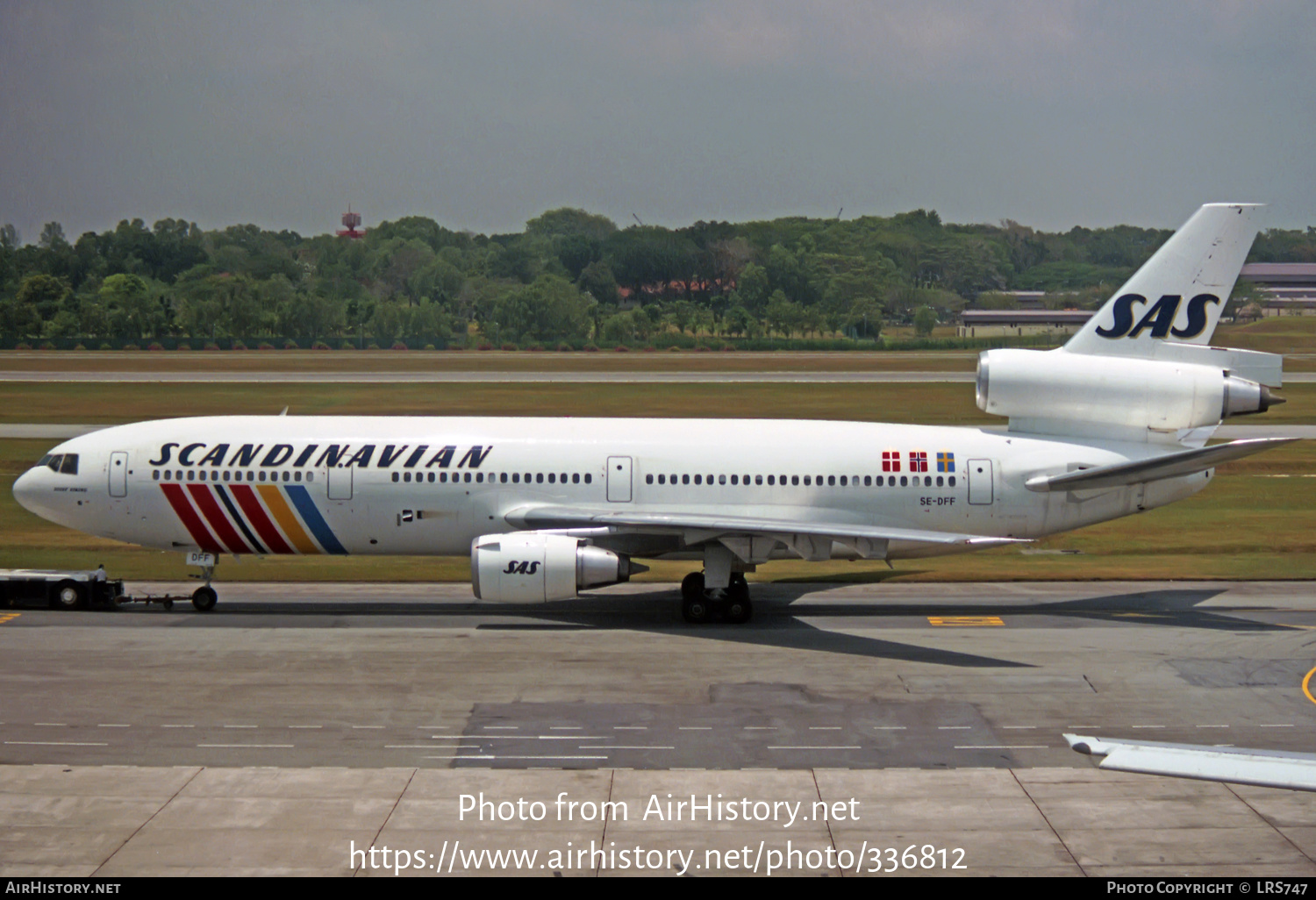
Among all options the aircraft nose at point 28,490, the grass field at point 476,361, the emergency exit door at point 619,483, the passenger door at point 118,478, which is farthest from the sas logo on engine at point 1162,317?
the grass field at point 476,361

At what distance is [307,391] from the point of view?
9675cm

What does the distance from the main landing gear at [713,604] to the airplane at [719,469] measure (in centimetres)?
4

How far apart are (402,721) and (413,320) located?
15741 cm

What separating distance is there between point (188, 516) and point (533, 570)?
9612 millimetres

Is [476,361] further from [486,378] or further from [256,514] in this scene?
[256,514]

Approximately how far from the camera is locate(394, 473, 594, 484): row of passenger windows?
32.5 m

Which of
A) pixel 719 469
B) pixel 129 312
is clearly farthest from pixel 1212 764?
pixel 129 312

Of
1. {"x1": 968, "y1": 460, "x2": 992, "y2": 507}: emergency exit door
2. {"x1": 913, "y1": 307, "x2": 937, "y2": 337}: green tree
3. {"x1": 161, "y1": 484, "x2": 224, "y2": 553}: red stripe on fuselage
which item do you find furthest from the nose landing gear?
{"x1": 913, "y1": 307, "x2": 937, "y2": 337}: green tree

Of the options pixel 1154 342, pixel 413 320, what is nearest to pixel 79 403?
pixel 1154 342

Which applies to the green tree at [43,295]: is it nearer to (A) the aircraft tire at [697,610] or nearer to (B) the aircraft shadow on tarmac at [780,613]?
(B) the aircraft shadow on tarmac at [780,613]

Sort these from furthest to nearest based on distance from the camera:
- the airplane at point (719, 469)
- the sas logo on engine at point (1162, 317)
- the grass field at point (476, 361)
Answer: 1. the grass field at point (476, 361)
2. the sas logo on engine at point (1162, 317)
3. the airplane at point (719, 469)

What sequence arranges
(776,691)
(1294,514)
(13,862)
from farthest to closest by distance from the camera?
(1294,514), (776,691), (13,862)

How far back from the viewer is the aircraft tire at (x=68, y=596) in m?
32.3

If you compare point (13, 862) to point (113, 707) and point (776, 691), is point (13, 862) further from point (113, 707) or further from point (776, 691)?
point (776, 691)
